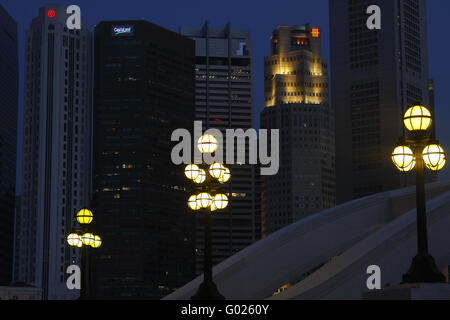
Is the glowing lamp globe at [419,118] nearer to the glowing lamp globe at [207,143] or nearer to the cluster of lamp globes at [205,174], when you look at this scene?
the cluster of lamp globes at [205,174]

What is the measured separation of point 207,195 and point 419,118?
710cm

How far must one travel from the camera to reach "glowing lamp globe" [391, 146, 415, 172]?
16861 millimetres

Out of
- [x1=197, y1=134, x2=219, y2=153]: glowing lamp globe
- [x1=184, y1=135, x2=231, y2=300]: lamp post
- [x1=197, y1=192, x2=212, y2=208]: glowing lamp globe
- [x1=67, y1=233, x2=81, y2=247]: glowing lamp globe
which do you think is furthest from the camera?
[x1=67, y1=233, x2=81, y2=247]: glowing lamp globe

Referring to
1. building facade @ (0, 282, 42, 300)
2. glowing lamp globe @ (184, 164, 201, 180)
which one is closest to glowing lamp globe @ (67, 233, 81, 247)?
glowing lamp globe @ (184, 164, 201, 180)

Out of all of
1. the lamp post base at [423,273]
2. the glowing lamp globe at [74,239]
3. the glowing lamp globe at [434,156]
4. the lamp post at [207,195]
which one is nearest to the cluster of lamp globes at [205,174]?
the lamp post at [207,195]

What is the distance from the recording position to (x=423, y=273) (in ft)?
52.0

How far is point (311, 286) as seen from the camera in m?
26.3

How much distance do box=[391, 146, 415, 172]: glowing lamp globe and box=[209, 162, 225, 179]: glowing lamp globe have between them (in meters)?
6.65

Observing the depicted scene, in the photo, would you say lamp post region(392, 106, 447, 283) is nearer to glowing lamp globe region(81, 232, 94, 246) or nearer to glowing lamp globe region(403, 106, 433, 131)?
glowing lamp globe region(403, 106, 433, 131)

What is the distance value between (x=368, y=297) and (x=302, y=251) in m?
16.0

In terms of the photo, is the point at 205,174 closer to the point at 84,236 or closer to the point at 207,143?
the point at 207,143

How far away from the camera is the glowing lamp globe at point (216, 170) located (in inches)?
889
